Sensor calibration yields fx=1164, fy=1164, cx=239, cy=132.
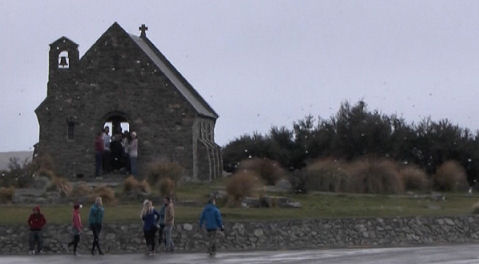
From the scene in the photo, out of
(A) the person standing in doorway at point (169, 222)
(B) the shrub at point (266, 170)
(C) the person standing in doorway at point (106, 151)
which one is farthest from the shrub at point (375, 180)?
(A) the person standing in doorway at point (169, 222)

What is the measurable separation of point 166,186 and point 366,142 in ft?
71.9

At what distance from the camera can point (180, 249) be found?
36.2m

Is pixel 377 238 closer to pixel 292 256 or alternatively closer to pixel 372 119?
pixel 292 256

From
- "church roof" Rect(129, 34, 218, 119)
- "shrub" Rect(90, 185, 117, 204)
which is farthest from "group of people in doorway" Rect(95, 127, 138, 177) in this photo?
"shrub" Rect(90, 185, 117, 204)

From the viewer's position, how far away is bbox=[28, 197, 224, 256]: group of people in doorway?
104 feet

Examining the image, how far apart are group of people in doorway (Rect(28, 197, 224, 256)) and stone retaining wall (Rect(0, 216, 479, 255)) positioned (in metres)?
0.80

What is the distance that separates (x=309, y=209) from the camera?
41.2m

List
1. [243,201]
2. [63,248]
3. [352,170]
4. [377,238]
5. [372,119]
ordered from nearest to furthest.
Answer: [63,248]
[377,238]
[243,201]
[352,170]
[372,119]

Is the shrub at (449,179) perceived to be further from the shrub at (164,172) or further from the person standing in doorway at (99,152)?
the person standing in doorway at (99,152)

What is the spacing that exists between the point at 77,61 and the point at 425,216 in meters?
19.4

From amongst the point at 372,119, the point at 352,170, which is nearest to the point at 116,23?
the point at 352,170

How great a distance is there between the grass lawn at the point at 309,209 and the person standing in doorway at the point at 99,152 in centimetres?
477

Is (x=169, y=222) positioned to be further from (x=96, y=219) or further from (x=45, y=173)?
(x=45, y=173)

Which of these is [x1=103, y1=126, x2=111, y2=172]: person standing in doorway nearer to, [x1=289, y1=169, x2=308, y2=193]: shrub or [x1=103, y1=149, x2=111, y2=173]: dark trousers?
[x1=103, y1=149, x2=111, y2=173]: dark trousers
